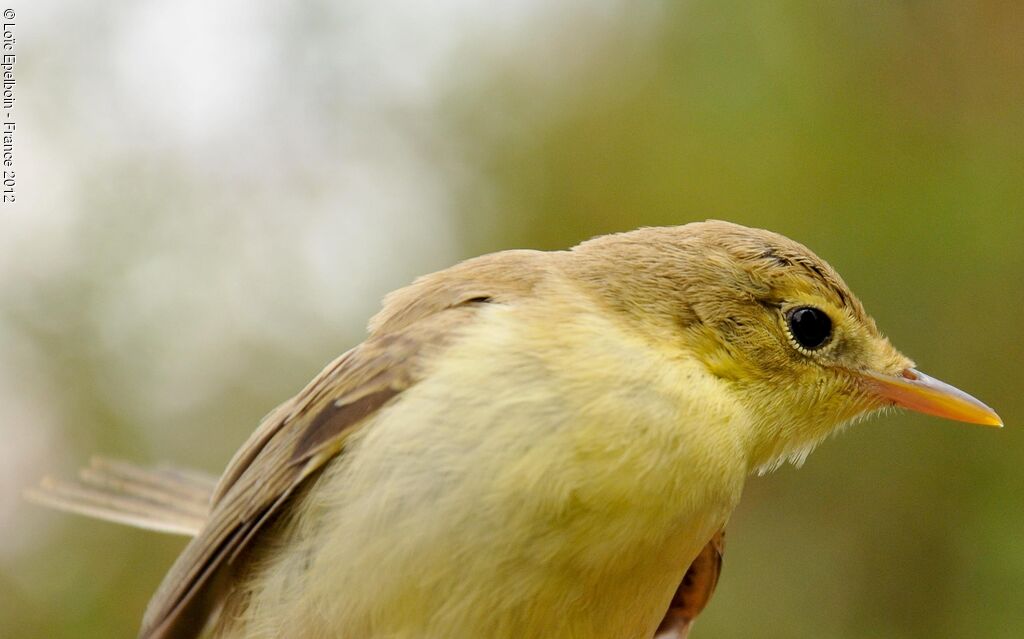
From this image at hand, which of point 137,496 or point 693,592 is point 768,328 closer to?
point 693,592

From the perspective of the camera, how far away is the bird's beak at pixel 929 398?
8.00ft

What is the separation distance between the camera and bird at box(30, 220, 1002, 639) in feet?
6.59

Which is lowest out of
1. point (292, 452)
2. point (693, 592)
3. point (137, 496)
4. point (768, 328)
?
point (137, 496)

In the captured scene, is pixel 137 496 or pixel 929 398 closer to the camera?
pixel 929 398

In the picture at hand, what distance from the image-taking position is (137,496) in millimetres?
2885

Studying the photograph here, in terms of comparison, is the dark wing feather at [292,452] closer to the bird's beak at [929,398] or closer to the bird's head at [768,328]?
the bird's head at [768,328]

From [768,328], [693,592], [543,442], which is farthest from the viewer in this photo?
[693,592]

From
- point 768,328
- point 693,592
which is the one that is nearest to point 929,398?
point 768,328

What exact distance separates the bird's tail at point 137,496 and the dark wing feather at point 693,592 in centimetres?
130

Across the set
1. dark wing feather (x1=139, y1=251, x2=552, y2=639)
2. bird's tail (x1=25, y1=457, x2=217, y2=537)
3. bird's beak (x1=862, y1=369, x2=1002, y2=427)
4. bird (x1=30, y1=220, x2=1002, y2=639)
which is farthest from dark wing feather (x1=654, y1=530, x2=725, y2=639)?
bird's tail (x1=25, y1=457, x2=217, y2=537)

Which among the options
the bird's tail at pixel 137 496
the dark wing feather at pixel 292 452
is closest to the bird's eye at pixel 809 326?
the dark wing feather at pixel 292 452

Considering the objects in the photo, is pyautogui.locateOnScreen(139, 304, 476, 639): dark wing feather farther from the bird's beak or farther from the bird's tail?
the bird's beak

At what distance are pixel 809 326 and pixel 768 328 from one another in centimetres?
12

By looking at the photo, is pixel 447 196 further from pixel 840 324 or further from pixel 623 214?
pixel 840 324
